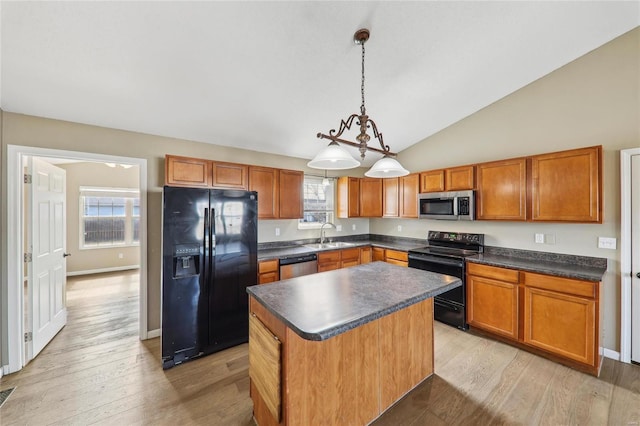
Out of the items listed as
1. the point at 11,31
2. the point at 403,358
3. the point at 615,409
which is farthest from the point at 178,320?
the point at 615,409

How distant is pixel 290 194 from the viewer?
386 cm

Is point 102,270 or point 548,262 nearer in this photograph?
point 548,262

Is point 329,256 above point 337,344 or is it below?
above

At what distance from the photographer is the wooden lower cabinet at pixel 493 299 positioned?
109 inches

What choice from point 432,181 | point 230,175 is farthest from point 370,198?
point 230,175

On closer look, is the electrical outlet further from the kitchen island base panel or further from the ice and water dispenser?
the ice and water dispenser

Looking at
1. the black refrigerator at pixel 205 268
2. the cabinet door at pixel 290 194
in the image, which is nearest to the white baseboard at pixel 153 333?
the black refrigerator at pixel 205 268

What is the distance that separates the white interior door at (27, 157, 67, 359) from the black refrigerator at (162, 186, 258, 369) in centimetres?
139

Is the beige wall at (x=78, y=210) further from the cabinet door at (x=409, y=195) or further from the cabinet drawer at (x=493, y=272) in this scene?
the cabinet drawer at (x=493, y=272)

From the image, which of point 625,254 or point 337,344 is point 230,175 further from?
point 625,254

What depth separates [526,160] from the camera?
2.91m

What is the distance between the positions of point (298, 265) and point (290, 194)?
3.56ft

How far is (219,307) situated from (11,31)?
2.70 meters

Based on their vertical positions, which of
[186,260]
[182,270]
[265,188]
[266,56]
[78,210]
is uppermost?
[266,56]
